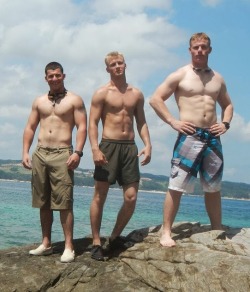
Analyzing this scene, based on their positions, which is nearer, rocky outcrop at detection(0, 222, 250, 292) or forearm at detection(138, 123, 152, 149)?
rocky outcrop at detection(0, 222, 250, 292)

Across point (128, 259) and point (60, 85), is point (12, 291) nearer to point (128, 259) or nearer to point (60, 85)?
point (128, 259)

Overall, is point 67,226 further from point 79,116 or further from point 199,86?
point 199,86

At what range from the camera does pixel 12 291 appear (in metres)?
5.89

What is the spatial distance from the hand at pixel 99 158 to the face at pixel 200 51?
2010 mm

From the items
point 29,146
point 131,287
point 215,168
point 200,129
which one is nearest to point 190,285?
point 131,287

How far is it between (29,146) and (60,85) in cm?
114

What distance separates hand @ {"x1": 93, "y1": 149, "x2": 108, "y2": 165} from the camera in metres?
6.42

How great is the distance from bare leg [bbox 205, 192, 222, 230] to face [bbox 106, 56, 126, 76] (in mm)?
2387

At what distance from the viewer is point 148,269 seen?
6.00m

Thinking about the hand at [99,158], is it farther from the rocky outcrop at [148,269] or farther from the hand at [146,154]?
the rocky outcrop at [148,269]

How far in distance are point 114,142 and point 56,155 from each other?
0.92 m

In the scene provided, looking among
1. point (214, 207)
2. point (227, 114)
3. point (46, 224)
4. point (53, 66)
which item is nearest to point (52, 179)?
point (46, 224)

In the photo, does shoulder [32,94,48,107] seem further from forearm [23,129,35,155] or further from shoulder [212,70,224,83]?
Result: shoulder [212,70,224,83]

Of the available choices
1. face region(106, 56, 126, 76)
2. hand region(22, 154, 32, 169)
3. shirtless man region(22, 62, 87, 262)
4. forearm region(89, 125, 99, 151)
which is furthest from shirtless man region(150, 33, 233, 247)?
hand region(22, 154, 32, 169)
